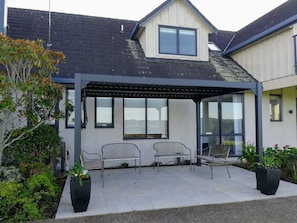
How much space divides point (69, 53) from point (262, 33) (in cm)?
672

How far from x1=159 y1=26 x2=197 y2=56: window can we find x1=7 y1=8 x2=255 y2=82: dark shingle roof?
428 mm

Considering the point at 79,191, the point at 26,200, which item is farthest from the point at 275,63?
the point at 26,200

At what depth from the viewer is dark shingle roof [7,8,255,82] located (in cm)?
756

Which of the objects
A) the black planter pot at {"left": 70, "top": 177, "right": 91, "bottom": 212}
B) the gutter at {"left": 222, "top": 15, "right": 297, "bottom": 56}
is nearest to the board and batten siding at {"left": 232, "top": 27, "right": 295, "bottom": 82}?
the gutter at {"left": 222, "top": 15, "right": 297, "bottom": 56}

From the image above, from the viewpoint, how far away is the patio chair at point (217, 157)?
650 centimetres

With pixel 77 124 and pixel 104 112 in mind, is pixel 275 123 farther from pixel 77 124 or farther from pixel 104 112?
pixel 77 124

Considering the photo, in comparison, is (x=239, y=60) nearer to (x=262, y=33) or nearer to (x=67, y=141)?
(x=262, y=33)

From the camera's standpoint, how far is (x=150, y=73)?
7633 mm

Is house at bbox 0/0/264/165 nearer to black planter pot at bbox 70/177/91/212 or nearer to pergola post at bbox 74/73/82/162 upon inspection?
pergola post at bbox 74/73/82/162

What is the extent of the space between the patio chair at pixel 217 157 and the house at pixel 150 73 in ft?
2.27

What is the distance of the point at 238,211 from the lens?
4102 mm

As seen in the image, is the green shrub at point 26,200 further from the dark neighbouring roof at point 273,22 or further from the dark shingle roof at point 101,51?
the dark neighbouring roof at point 273,22

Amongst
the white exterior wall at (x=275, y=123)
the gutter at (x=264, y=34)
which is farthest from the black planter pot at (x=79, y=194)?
the gutter at (x=264, y=34)

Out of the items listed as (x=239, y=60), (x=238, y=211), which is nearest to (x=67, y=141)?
(x=238, y=211)
